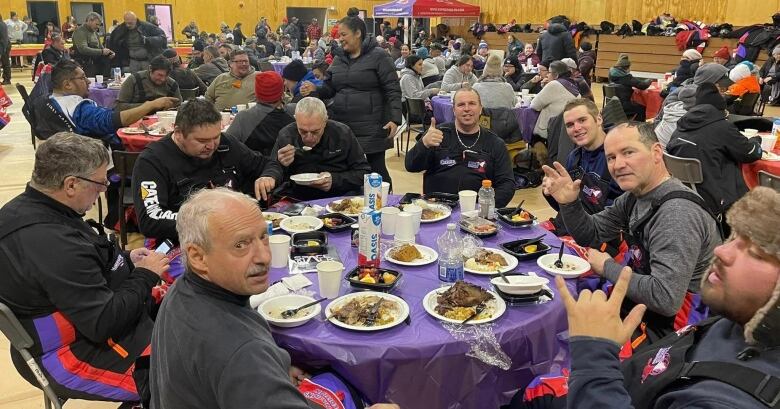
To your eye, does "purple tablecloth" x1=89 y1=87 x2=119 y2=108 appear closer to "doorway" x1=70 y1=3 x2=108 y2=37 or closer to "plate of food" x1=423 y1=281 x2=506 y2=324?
"plate of food" x1=423 y1=281 x2=506 y2=324

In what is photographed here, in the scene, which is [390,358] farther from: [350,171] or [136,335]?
[350,171]

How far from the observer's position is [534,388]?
2094 mm

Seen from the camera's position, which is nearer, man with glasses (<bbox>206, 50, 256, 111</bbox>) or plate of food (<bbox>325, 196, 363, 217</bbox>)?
plate of food (<bbox>325, 196, 363, 217</bbox>)

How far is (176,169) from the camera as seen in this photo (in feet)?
10.4

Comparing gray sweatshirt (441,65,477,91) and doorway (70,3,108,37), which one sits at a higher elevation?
doorway (70,3,108,37)

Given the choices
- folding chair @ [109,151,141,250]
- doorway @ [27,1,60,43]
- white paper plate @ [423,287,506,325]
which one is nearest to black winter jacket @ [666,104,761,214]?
white paper plate @ [423,287,506,325]

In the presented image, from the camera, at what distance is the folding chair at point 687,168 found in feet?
13.2

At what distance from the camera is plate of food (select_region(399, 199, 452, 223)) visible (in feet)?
9.98

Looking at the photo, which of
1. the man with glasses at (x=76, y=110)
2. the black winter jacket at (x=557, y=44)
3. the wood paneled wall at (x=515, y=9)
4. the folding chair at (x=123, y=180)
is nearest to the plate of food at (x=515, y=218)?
the folding chair at (x=123, y=180)

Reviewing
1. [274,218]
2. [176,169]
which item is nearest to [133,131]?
[176,169]

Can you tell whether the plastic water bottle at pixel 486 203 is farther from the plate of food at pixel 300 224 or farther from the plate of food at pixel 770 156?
the plate of food at pixel 770 156

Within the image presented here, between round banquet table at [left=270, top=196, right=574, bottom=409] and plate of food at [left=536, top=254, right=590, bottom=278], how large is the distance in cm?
28

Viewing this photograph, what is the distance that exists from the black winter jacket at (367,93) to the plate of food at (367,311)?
301 centimetres

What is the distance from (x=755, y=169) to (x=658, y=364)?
3.43 metres
